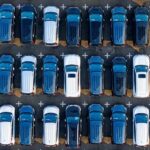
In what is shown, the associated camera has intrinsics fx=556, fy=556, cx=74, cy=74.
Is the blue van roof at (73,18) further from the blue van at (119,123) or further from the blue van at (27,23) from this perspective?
the blue van at (119,123)

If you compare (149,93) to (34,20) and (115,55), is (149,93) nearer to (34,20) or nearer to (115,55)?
(115,55)

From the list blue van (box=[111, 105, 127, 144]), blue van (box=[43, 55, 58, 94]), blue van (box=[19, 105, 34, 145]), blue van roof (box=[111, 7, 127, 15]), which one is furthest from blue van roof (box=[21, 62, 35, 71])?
blue van roof (box=[111, 7, 127, 15])

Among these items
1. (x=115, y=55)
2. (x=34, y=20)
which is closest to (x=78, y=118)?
(x=115, y=55)

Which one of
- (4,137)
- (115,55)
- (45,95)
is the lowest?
(4,137)

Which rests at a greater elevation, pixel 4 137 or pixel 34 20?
pixel 34 20

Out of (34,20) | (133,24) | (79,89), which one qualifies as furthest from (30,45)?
(133,24)

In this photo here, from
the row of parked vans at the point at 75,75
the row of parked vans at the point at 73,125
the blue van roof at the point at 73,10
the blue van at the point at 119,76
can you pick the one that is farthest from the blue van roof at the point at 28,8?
the row of parked vans at the point at 73,125
